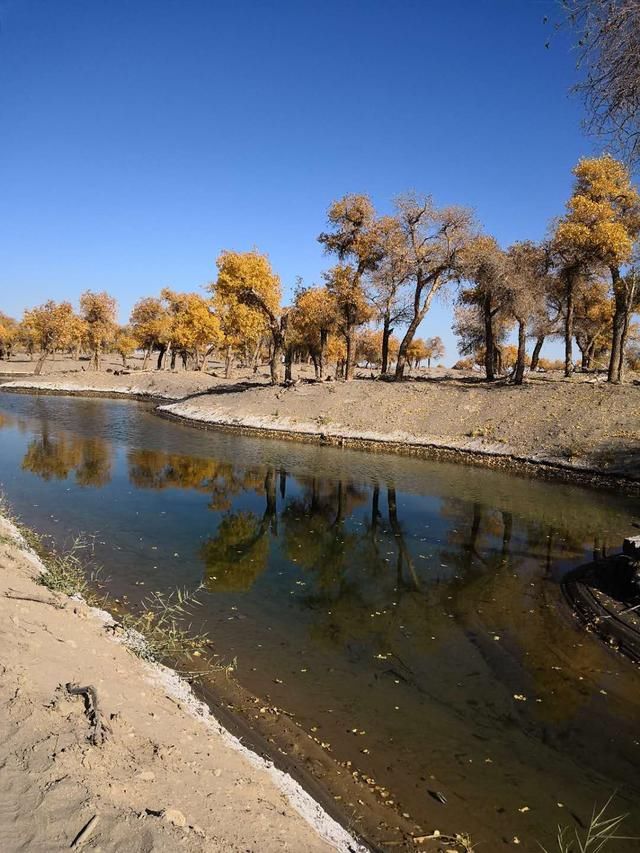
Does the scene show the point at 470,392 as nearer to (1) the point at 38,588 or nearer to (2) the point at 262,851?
(1) the point at 38,588

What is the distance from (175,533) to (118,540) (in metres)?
1.51

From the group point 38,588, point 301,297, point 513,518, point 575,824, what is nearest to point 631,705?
point 575,824

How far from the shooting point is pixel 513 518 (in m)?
18.2

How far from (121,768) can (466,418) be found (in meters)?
30.6

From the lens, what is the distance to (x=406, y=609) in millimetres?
10562

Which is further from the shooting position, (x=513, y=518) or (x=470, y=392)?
(x=470, y=392)

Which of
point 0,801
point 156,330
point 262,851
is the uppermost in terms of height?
point 156,330

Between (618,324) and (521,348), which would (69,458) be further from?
(618,324)

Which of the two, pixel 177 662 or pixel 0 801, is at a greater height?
pixel 0 801

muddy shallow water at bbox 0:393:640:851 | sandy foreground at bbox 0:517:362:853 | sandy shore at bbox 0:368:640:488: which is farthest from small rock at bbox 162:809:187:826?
sandy shore at bbox 0:368:640:488

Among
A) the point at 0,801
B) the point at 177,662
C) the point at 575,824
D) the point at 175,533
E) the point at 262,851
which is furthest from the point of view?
the point at 175,533

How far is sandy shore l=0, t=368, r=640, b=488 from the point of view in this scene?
2678cm

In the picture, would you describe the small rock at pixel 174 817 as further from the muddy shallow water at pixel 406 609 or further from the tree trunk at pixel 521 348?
the tree trunk at pixel 521 348

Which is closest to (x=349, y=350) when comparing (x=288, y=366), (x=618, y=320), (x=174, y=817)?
(x=288, y=366)
